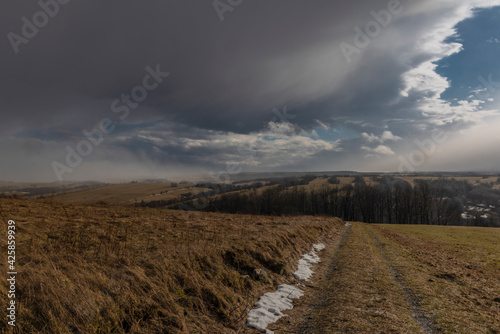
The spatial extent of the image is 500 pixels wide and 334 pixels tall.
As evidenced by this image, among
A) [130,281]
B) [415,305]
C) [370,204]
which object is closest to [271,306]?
[130,281]

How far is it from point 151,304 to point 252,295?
3.54 metres

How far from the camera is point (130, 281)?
6.32 metres

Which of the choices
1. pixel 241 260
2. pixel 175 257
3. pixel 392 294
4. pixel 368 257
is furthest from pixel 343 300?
pixel 368 257

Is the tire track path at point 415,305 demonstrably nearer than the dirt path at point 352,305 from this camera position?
No

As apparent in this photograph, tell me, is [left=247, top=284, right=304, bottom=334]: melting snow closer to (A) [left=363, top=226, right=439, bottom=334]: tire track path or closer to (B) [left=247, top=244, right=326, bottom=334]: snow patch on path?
(B) [left=247, top=244, right=326, bottom=334]: snow patch on path

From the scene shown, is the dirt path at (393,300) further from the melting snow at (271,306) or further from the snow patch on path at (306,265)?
the snow patch on path at (306,265)

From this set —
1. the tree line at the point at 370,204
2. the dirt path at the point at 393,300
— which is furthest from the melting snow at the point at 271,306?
the tree line at the point at 370,204

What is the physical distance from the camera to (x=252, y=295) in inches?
316

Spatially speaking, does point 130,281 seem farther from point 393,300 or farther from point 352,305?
point 393,300

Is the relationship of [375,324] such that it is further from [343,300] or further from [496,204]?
[496,204]

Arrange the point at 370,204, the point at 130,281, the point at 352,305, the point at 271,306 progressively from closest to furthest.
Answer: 1. the point at 130,281
2. the point at 271,306
3. the point at 352,305
4. the point at 370,204

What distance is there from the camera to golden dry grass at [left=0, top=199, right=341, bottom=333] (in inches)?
194

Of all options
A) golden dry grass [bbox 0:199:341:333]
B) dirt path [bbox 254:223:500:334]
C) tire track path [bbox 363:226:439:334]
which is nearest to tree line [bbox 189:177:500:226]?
dirt path [bbox 254:223:500:334]

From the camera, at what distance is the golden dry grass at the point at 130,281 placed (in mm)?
4930
